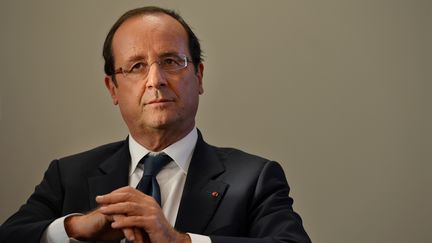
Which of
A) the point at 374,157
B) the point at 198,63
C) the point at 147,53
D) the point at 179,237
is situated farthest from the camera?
the point at 374,157

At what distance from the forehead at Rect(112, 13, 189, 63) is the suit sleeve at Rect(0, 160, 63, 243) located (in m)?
0.49

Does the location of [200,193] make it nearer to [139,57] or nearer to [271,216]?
[271,216]

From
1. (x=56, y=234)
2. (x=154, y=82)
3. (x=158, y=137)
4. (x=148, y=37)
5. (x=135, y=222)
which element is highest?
(x=148, y=37)

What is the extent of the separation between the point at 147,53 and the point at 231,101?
0.96 meters

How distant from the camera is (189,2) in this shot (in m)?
2.91

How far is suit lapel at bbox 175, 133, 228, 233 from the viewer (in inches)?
72.7

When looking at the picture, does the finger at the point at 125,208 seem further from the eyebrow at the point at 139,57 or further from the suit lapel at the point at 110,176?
the eyebrow at the point at 139,57

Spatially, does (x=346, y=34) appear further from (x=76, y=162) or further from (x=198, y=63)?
(x=76, y=162)

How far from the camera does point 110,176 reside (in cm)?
200

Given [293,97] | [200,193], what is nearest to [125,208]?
[200,193]

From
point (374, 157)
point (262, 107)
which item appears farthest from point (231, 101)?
point (374, 157)

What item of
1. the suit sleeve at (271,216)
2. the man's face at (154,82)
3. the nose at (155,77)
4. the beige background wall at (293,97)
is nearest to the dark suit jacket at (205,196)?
Answer: the suit sleeve at (271,216)

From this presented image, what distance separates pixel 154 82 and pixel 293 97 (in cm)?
108

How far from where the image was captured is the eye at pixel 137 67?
1.99m
